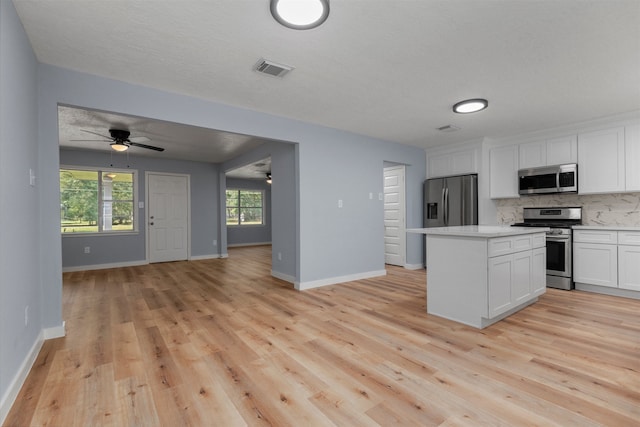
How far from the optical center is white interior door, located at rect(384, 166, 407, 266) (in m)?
6.15

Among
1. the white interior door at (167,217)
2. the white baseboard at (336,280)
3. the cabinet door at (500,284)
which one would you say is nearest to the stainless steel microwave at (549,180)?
the cabinet door at (500,284)

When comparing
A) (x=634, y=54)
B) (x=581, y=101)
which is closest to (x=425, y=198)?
(x=581, y=101)

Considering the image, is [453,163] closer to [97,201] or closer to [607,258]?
[607,258]

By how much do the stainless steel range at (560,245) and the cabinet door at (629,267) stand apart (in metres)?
0.51

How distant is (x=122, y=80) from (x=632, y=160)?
6.27 metres

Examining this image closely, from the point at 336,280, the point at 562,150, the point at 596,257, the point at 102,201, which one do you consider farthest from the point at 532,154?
the point at 102,201

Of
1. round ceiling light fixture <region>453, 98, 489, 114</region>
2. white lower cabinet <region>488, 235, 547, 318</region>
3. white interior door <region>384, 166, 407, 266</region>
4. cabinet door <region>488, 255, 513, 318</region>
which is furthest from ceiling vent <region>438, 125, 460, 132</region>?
cabinet door <region>488, 255, 513, 318</region>

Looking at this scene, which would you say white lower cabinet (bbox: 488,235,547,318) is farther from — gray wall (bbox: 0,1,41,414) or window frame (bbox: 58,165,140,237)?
window frame (bbox: 58,165,140,237)

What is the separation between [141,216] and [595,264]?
27.4ft

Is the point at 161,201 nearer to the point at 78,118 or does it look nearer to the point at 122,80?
the point at 78,118

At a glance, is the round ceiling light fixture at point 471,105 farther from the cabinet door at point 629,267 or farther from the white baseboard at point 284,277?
the white baseboard at point 284,277

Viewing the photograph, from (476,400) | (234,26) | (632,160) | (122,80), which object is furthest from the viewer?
(632,160)

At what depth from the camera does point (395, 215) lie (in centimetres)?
635

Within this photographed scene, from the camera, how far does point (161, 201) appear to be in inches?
281
